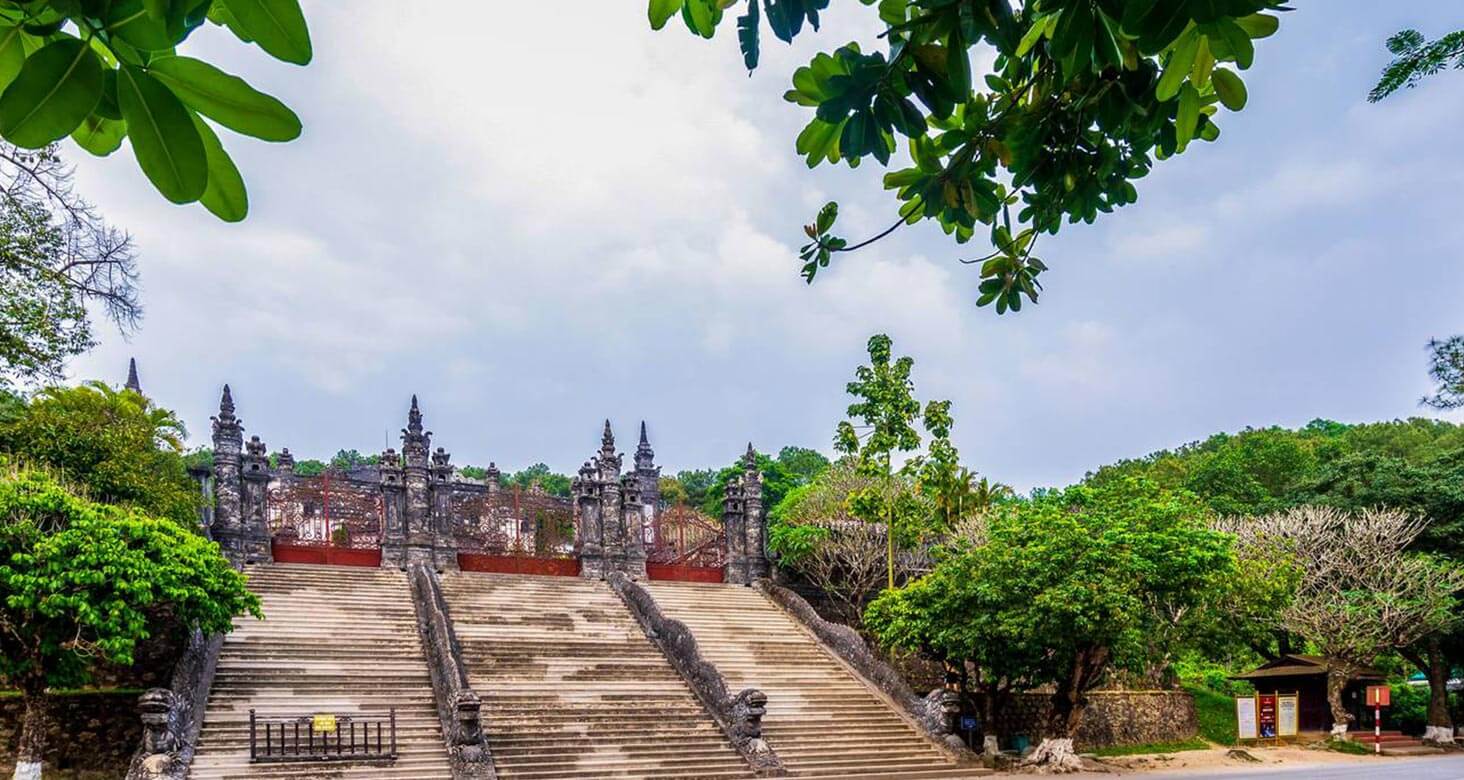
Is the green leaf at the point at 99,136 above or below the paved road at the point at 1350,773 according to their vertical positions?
above

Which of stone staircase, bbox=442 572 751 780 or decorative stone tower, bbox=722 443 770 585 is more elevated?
decorative stone tower, bbox=722 443 770 585

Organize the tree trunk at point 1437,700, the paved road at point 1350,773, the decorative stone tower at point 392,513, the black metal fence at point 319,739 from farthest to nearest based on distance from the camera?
the tree trunk at point 1437,700
the decorative stone tower at point 392,513
the paved road at point 1350,773
the black metal fence at point 319,739

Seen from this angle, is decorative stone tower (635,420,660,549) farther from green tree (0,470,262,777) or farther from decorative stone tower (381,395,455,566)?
green tree (0,470,262,777)

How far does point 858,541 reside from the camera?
2273 centimetres

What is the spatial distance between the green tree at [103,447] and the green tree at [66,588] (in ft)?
8.63

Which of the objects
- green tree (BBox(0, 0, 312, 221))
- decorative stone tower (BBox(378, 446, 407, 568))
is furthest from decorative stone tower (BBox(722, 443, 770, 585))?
green tree (BBox(0, 0, 312, 221))

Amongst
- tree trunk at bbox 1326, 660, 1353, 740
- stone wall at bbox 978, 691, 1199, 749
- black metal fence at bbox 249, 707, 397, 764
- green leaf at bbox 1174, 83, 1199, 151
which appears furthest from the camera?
tree trunk at bbox 1326, 660, 1353, 740

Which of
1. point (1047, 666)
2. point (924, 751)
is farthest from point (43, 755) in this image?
point (1047, 666)

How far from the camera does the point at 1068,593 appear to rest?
14352mm

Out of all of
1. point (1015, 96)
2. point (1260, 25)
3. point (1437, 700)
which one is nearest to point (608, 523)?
point (1437, 700)

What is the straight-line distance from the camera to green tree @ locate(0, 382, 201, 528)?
50.4 ft

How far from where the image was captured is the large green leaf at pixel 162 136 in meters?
1.03

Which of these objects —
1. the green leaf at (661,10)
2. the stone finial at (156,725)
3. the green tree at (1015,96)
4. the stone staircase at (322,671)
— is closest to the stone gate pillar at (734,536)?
the stone staircase at (322,671)

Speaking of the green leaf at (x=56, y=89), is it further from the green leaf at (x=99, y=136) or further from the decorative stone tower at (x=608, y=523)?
the decorative stone tower at (x=608, y=523)
